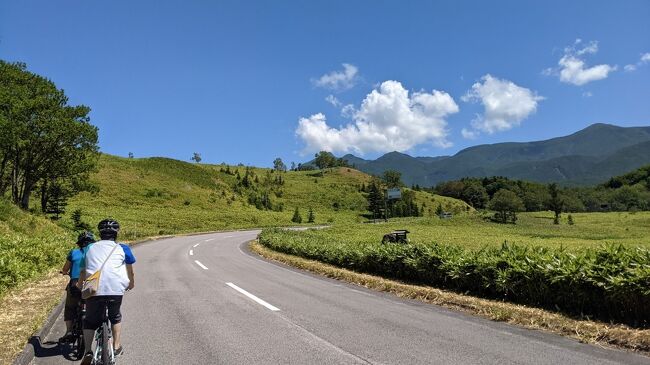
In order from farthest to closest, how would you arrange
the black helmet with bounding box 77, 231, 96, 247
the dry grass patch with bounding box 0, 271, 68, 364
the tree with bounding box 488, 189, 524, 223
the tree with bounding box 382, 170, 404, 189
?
the tree with bounding box 382, 170, 404, 189 → the tree with bounding box 488, 189, 524, 223 → the dry grass patch with bounding box 0, 271, 68, 364 → the black helmet with bounding box 77, 231, 96, 247

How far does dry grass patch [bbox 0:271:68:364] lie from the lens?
6.86 metres

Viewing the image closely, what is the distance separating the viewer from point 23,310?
956 centimetres

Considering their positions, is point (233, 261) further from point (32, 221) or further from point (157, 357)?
point (157, 357)

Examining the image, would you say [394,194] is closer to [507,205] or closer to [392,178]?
[507,205]

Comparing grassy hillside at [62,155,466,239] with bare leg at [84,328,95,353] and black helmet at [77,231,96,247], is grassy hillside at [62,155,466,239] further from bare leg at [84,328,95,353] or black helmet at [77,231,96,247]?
bare leg at [84,328,95,353]

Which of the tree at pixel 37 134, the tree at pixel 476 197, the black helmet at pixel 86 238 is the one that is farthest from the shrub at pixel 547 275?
the tree at pixel 476 197

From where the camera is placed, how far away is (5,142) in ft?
104

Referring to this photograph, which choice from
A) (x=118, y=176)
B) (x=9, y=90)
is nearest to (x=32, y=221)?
(x=9, y=90)

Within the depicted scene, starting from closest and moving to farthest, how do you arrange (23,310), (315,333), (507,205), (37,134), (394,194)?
1. (315,333)
2. (23,310)
3. (37,134)
4. (507,205)
5. (394,194)

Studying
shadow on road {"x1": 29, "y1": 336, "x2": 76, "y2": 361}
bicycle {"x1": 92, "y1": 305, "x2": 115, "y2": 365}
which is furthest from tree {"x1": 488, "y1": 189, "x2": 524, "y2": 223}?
bicycle {"x1": 92, "y1": 305, "x2": 115, "y2": 365}

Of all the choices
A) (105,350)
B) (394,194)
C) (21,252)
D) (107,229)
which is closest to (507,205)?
(394,194)

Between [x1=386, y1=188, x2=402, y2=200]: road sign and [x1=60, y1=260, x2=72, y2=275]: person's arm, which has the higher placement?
[x1=386, y1=188, x2=402, y2=200]: road sign

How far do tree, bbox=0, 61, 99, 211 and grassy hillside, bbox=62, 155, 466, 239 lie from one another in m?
5.78

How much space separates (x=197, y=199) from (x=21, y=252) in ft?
237
